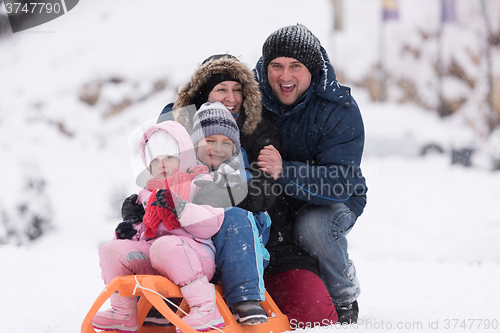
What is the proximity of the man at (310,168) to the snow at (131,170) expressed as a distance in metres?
0.48

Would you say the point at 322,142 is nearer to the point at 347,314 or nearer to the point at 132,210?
the point at 347,314

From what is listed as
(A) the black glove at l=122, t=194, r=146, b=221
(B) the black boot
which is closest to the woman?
(A) the black glove at l=122, t=194, r=146, b=221

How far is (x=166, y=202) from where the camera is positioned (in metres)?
1.81

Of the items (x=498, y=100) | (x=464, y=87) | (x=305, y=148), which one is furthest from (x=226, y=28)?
(x=305, y=148)

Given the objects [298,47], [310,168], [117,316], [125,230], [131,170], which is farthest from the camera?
[131,170]

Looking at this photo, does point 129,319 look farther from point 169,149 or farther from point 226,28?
point 226,28

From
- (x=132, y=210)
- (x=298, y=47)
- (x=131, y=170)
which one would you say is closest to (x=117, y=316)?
(x=132, y=210)

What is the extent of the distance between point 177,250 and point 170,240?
0.05 metres

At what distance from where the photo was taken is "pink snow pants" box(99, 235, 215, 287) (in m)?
1.72

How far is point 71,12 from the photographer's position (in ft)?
57.1

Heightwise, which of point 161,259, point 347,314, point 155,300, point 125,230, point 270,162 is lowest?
point 347,314

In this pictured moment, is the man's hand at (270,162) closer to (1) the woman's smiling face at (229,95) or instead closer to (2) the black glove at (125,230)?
(1) the woman's smiling face at (229,95)

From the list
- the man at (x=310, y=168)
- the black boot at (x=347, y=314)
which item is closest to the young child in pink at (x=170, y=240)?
the man at (x=310, y=168)

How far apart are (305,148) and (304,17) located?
13018 mm
